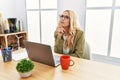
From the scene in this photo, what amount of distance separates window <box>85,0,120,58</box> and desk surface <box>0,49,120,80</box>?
3.73ft

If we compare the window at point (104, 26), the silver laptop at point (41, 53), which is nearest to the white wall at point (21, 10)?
the window at point (104, 26)

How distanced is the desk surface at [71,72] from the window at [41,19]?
1842mm

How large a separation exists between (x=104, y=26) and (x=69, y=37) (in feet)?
2.94

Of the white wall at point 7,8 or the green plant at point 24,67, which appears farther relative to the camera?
the white wall at point 7,8

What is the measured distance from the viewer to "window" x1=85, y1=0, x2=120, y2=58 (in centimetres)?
221

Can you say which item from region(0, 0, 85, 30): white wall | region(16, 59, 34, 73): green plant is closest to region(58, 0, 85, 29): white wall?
region(0, 0, 85, 30): white wall

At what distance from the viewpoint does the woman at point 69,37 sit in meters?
1.70

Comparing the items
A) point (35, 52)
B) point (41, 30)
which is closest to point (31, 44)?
point (35, 52)

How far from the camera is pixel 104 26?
7.63ft

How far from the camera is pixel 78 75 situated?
109 cm

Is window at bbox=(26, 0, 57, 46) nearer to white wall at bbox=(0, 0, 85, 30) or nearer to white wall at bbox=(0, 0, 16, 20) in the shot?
white wall at bbox=(0, 0, 85, 30)

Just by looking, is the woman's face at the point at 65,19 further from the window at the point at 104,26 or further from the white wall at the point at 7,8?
the white wall at the point at 7,8

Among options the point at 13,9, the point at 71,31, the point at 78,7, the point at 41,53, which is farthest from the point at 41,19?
the point at 41,53

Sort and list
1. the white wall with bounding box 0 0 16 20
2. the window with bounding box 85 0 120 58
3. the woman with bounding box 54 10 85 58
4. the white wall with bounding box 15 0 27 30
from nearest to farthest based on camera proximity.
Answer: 1. the woman with bounding box 54 10 85 58
2. the window with bounding box 85 0 120 58
3. the white wall with bounding box 0 0 16 20
4. the white wall with bounding box 15 0 27 30
